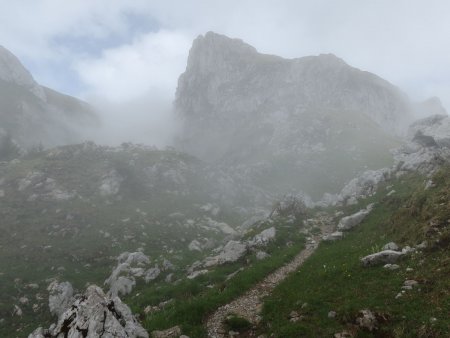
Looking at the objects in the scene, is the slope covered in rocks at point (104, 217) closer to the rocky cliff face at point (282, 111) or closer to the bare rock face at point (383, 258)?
the bare rock face at point (383, 258)

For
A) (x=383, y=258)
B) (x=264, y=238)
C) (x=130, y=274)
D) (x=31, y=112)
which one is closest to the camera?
(x=383, y=258)

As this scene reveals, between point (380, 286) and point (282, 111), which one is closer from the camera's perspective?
point (380, 286)

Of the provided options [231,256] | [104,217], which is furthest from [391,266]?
[104,217]

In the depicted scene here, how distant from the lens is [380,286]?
58.4ft

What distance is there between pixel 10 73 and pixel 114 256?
137318 millimetres

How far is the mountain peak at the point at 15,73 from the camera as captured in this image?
152m

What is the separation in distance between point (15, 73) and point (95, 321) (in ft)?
549

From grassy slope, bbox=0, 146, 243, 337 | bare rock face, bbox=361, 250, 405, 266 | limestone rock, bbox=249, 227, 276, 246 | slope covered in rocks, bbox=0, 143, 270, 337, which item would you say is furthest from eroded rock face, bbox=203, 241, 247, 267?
bare rock face, bbox=361, 250, 405, 266

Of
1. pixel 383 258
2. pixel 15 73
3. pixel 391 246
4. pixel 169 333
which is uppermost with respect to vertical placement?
pixel 15 73

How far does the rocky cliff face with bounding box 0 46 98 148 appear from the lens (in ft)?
411

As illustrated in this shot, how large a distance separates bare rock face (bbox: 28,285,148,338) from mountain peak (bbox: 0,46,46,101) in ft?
524

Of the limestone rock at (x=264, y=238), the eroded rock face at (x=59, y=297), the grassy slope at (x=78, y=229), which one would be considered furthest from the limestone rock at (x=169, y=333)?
the eroded rock face at (x=59, y=297)

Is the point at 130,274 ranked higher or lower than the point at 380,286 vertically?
lower

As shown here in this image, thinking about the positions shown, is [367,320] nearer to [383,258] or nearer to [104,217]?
[383,258]
